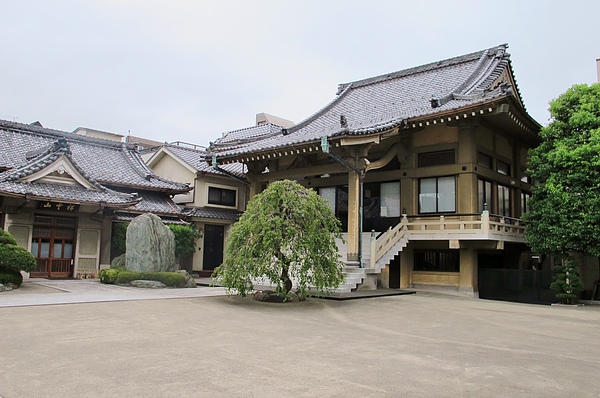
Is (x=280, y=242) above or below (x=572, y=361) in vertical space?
above

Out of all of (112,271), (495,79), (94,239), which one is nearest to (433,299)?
(495,79)

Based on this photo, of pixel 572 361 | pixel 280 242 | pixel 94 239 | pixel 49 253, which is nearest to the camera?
pixel 572 361

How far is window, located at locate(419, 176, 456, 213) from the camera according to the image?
18.7 m

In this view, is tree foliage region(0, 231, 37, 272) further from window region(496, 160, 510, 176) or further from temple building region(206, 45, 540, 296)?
window region(496, 160, 510, 176)

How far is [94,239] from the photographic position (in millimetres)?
21094

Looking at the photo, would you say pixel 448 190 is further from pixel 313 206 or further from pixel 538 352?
pixel 538 352

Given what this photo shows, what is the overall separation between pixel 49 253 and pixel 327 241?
12.5 m

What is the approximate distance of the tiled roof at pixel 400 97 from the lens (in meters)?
18.6

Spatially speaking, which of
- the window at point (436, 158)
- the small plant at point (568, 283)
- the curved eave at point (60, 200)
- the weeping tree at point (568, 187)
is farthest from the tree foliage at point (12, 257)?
the small plant at point (568, 283)

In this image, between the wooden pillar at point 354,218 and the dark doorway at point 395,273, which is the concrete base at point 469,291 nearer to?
the dark doorway at point 395,273

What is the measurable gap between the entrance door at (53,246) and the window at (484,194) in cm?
1629

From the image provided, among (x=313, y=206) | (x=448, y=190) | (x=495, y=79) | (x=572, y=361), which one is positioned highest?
(x=495, y=79)

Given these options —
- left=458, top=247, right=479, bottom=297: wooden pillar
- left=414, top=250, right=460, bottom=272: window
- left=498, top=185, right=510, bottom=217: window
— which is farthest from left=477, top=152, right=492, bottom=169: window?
left=414, top=250, right=460, bottom=272: window

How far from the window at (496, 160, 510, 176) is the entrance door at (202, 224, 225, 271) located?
14.4 metres
